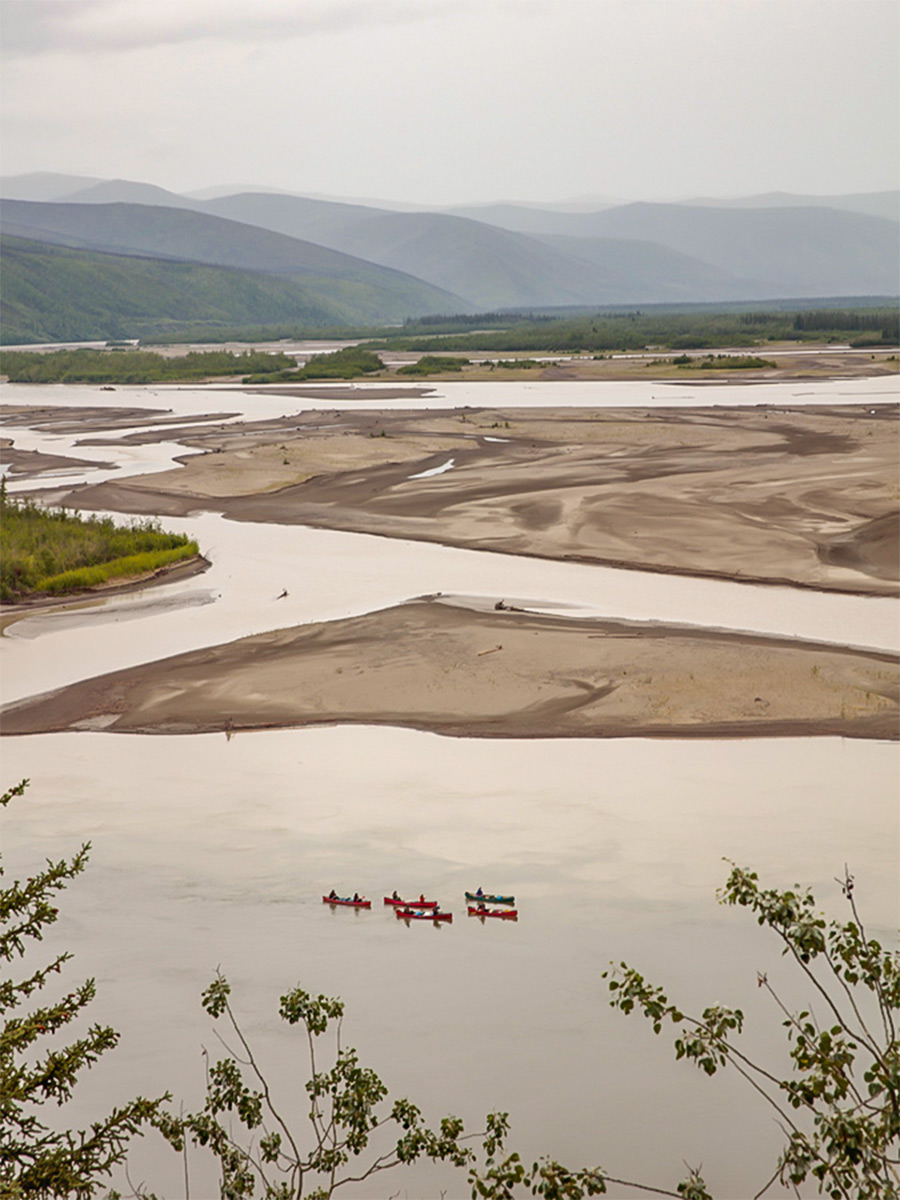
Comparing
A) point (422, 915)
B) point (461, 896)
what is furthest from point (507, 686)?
point (422, 915)

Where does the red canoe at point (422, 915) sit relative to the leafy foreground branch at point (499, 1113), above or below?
below

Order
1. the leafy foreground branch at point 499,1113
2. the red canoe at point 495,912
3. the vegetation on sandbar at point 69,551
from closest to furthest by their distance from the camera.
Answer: the leafy foreground branch at point 499,1113 < the red canoe at point 495,912 < the vegetation on sandbar at point 69,551

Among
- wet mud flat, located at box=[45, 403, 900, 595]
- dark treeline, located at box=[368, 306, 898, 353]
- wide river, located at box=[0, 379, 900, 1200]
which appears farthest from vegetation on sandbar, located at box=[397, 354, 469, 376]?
wide river, located at box=[0, 379, 900, 1200]

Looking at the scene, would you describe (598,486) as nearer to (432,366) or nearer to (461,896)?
(461,896)

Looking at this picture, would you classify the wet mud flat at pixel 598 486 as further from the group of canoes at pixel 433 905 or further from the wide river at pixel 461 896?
the group of canoes at pixel 433 905

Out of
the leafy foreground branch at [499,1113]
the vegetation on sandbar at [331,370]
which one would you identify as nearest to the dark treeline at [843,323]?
the vegetation on sandbar at [331,370]

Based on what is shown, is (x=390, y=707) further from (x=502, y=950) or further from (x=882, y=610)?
(x=882, y=610)
